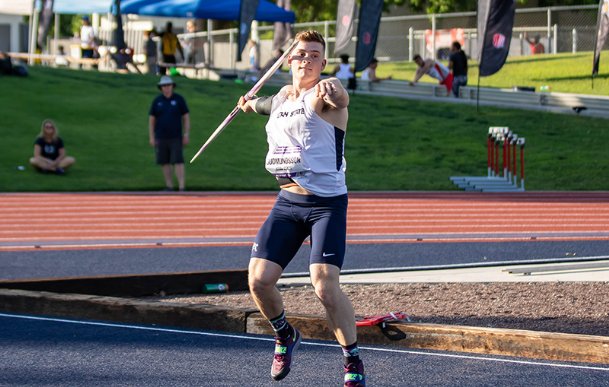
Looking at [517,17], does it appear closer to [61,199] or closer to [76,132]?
[76,132]

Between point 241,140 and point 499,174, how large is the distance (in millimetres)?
6236

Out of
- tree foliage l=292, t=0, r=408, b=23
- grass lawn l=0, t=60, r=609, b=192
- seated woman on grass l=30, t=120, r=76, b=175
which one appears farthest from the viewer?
tree foliage l=292, t=0, r=408, b=23

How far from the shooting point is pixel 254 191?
849 inches

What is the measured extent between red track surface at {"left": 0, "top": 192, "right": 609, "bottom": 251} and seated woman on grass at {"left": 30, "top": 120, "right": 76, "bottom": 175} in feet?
7.24

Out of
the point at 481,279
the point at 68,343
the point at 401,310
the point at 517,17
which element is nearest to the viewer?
the point at 68,343

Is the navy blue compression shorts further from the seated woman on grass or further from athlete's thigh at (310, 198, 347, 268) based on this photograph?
the seated woman on grass

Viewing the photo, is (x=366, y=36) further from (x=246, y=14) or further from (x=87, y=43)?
(x=87, y=43)

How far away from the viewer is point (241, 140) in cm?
2731

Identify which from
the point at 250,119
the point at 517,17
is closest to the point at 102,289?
the point at 250,119

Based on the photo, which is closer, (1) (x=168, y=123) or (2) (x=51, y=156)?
(1) (x=168, y=123)

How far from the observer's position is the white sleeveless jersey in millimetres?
6938

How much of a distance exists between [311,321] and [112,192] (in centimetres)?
1286

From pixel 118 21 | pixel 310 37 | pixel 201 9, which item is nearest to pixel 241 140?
pixel 201 9

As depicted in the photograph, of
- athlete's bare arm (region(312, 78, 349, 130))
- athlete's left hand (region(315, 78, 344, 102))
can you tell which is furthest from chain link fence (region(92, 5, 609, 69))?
athlete's left hand (region(315, 78, 344, 102))
